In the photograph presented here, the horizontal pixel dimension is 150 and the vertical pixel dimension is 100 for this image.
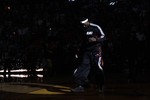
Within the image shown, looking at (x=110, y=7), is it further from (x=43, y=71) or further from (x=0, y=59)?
(x=0, y=59)

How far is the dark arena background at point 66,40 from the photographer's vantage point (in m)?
13.2

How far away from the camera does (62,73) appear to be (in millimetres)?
14531

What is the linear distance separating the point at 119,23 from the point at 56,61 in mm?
2654

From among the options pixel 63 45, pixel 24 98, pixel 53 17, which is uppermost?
pixel 53 17

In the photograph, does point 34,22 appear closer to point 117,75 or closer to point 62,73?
point 62,73

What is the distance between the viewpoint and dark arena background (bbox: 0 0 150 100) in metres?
13.2

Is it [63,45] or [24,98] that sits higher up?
[63,45]

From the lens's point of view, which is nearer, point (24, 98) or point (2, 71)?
point (24, 98)

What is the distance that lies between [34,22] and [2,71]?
2.47m

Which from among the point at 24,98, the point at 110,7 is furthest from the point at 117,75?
the point at 24,98

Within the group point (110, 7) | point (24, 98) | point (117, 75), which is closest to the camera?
point (24, 98)

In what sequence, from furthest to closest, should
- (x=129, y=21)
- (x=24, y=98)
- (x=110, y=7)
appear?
(x=110, y=7) < (x=129, y=21) < (x=24, y=98)

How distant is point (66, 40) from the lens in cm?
1451

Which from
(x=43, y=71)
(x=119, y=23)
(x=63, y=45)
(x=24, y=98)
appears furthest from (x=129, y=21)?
(x=24, y=98)
